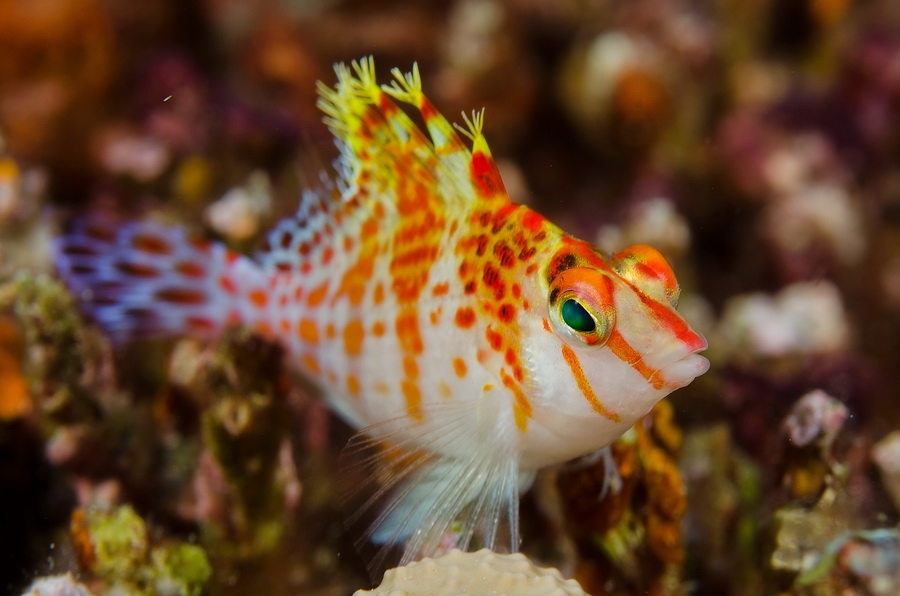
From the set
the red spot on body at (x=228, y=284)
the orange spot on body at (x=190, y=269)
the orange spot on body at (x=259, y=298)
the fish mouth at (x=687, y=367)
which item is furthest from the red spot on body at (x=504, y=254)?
the orange spot on body at (x=190, y=269)

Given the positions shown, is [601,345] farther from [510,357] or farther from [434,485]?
[434,485]

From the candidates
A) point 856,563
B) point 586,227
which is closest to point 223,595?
point 856,563

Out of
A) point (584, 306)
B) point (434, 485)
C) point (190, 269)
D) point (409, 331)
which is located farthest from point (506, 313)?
point (190, 269)

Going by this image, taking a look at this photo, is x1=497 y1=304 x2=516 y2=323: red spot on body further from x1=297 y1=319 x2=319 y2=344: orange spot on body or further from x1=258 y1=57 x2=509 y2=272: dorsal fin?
x1=297 y1=319 x2=319 y2=344: orange spot on body

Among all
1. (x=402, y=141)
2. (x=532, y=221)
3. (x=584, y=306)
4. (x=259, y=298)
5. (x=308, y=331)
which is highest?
(x=402, y=141)

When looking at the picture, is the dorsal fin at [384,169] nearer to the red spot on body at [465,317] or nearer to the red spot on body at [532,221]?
the red spot on body at [532,221]
